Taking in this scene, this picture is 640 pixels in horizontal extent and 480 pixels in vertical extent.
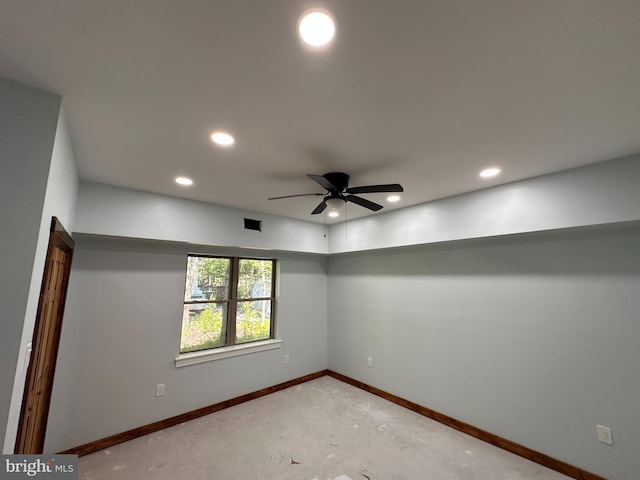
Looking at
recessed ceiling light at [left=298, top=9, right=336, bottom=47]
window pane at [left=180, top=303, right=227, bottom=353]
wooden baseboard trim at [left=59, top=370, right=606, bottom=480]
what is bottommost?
wooden baseboard trim at [left=59, top=370, right=606, bottom=480]

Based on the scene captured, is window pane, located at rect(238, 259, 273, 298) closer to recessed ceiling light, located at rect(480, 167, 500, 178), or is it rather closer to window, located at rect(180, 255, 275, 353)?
window, located at rect(180, 255, 275, 353)

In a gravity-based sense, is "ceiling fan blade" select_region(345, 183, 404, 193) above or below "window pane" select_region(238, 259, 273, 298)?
above

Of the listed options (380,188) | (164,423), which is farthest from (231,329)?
(380,188)

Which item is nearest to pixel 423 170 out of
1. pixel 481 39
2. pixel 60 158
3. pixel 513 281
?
pixel 481 39

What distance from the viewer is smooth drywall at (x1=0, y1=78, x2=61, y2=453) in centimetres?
121

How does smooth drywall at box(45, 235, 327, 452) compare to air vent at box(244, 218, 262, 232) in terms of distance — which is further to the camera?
air vent at box(244, 218, 262, 232)

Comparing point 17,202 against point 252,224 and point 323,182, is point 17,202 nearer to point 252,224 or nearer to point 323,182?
point 323,182

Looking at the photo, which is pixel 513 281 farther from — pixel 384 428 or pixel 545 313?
pixel 384 428

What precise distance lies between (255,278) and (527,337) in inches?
140

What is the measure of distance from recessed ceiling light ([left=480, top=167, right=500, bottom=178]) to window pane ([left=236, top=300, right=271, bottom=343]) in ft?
11.4

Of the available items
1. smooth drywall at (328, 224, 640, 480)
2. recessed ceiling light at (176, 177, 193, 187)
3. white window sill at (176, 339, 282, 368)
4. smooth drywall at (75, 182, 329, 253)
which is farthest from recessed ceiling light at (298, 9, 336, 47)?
white window sill at (176, 339, 282, 368)

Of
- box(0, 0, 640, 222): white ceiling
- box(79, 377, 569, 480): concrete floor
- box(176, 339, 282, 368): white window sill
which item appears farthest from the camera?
box(176, 339, 282, 368): white window sill

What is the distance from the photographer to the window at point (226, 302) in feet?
11.9

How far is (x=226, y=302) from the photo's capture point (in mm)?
3928
